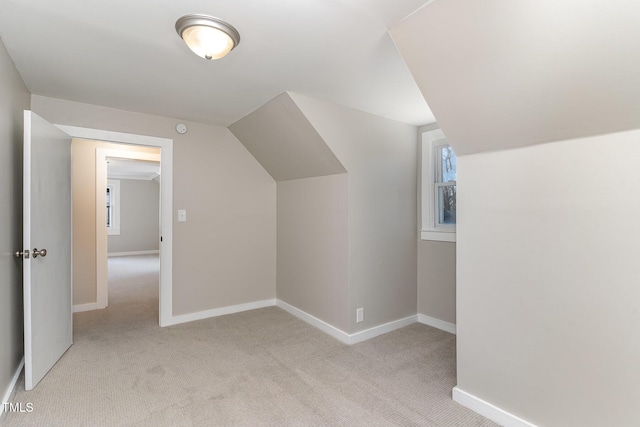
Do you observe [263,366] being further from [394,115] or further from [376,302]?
[394,115]

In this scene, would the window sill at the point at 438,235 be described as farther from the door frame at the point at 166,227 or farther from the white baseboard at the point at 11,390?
the white baseboard at the point at 11,390

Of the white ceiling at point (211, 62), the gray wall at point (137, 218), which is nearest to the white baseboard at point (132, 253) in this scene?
the gray wall at point (137, 218)

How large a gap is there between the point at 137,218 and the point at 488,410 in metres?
9.48

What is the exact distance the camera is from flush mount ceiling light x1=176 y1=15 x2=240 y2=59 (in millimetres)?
1594

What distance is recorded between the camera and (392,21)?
1.61 meters

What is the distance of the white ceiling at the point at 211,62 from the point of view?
155 cm

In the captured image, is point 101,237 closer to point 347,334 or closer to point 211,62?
point 211,62

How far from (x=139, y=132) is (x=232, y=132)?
0.95 metres

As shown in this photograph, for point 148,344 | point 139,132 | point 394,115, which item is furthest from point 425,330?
point 139,132

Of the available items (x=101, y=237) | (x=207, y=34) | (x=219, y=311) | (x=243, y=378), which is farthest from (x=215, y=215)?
(x=207, y=34)

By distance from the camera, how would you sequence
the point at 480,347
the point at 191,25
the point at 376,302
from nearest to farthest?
1. the point at 191,25
2. the point at 480,347
3. the point at 376,302

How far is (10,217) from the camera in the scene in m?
2.02

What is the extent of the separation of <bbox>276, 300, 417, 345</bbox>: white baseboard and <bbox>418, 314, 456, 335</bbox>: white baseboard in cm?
8

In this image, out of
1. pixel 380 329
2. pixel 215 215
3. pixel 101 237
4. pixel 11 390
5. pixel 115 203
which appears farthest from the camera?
pixel 115 203
